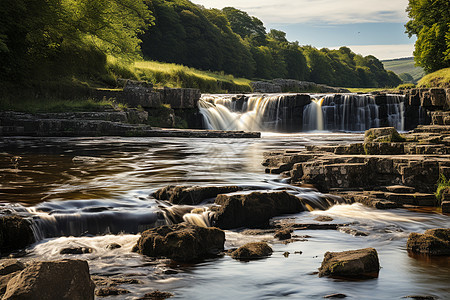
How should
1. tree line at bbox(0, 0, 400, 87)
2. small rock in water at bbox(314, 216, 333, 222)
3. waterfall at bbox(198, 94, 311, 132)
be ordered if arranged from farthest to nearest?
1. waterfall at bbox(198, 94, 311, 132)
2. tree line at bbox(0, 0, 400, 87)
3. small rock in water at bbox(314, 216, 333, 222)

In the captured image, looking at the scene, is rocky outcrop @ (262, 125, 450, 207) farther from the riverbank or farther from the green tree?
the green tree

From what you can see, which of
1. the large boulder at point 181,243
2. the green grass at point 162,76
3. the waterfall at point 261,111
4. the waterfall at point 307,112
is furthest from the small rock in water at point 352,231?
the green grass at point 162,76

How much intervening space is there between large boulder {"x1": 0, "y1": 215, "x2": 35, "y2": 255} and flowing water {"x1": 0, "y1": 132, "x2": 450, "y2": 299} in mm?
247

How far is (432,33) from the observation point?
49.6 metres

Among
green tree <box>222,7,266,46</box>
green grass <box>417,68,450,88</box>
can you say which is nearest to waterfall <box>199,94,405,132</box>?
green grass <box>417,68,450,88</box>

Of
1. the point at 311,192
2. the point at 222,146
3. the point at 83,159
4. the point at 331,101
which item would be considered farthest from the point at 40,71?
the point at 311,192

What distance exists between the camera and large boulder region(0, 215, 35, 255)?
22.1ft

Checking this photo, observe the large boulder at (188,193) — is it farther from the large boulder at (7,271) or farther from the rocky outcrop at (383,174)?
the large boulder at (7,271)

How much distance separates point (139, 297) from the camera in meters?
4.88

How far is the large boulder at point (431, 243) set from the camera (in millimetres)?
6441

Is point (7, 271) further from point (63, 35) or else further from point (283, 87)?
point (283, 87)

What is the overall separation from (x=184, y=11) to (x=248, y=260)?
7187 centimetres

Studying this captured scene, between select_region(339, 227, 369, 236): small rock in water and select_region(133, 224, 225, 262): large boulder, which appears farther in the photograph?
select_region(339, 227, 369, 236): small rock in water

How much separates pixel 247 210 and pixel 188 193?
143cm
